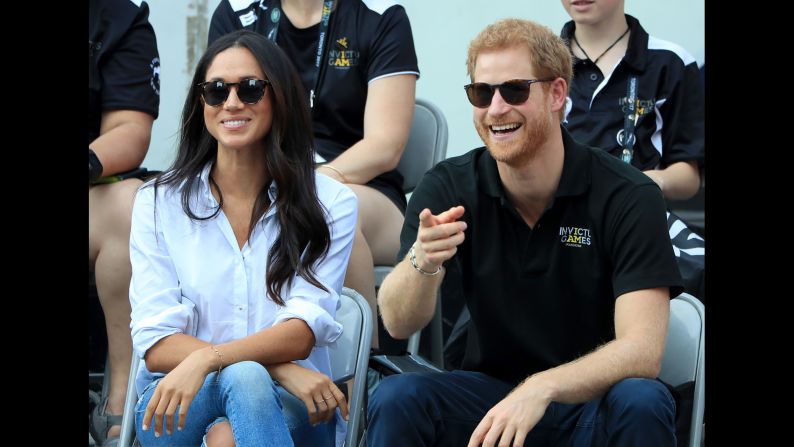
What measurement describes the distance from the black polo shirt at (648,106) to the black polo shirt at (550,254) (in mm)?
1193

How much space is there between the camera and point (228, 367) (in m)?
2.94

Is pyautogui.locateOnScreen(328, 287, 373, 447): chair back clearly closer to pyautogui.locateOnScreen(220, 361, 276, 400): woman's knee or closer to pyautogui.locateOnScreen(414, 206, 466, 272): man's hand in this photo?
pyautogui.locateOnScreen(220, 361, 276, 400): woman's knee

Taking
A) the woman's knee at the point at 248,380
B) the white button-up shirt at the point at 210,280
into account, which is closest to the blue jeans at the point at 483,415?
the woman's knee at the point at 248,380

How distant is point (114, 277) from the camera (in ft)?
12.7

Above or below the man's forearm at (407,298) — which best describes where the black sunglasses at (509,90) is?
above

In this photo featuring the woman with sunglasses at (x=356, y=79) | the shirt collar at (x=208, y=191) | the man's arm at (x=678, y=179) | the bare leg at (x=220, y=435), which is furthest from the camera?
the man's arm at (x=678, y=179)

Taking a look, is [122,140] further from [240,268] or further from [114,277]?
[240,268]

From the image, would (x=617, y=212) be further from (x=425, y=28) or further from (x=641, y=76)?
(x=425, y=28)

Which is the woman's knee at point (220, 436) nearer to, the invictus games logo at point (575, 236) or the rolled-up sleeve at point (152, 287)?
the rolled-up sleeve at point (152, 287)

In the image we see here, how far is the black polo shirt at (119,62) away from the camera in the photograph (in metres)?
4.17

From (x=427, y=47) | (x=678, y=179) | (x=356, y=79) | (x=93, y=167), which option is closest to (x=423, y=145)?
(x=356, y=79)

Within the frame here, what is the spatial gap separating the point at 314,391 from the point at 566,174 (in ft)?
2.87
